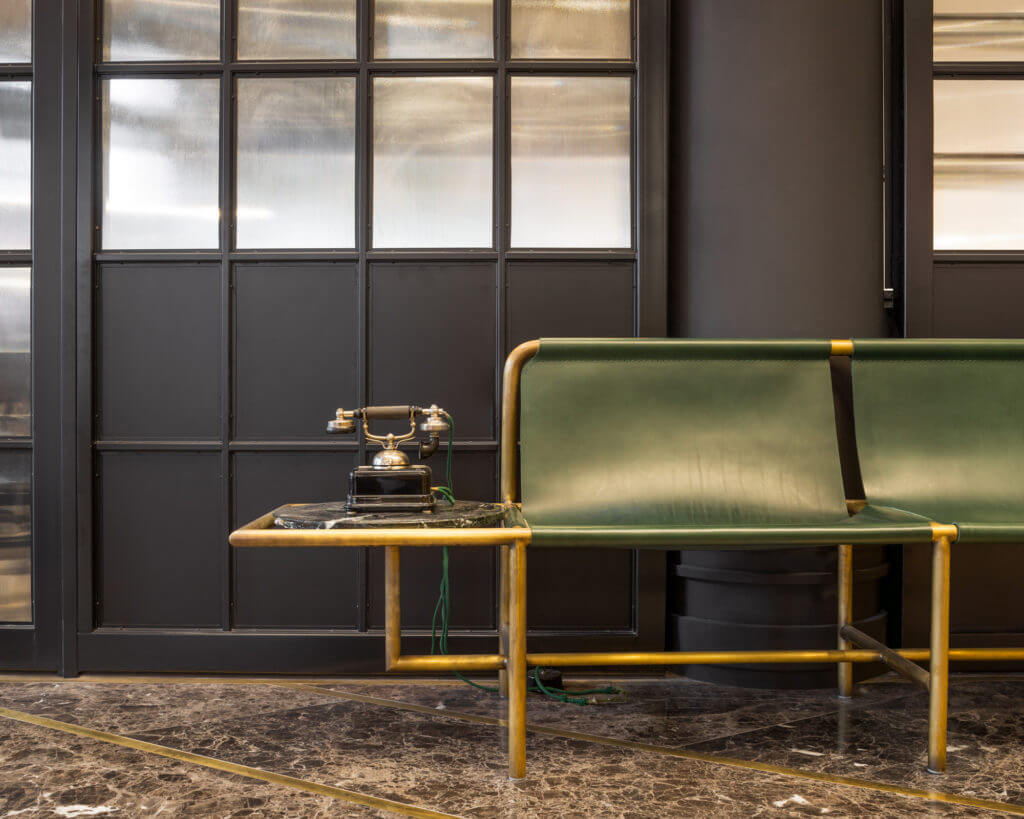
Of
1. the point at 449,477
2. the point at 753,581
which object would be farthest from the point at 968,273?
the point at 449,477

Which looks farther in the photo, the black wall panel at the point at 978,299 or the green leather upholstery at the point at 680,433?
the black wall panel at the point at 978,299

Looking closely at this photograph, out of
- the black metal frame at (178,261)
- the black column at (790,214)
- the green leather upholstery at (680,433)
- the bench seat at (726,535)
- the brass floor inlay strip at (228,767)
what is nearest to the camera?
the brass floor inlay strip at (228,767)

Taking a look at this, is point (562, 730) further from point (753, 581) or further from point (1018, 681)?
point (1018, 681)

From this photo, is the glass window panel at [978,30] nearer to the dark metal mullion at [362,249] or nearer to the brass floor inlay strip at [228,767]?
the dark metal mullion at [362,249]

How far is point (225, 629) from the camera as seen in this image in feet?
8.69

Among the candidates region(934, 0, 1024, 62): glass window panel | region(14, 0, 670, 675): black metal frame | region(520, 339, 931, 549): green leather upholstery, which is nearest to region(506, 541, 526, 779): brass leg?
region(520, 339, 931, 549): green leather upholstery

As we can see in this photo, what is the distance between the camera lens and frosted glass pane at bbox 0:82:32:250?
2.70 meters

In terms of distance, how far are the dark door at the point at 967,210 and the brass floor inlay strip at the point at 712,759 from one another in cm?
96

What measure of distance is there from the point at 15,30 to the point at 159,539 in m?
1.79

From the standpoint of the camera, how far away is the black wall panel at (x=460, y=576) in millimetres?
2654

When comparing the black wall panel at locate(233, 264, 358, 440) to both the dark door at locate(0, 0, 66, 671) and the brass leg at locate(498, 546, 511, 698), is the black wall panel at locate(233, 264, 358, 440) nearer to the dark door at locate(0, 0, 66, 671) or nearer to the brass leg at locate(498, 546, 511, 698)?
the dark door at locate(0, 0, 66, 671)

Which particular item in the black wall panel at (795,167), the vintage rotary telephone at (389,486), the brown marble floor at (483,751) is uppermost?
the black wall panel at (795,167)

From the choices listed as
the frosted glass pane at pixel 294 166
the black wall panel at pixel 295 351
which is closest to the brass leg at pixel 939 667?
the black wall panel at pixel 295 351

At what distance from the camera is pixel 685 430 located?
221 cm
